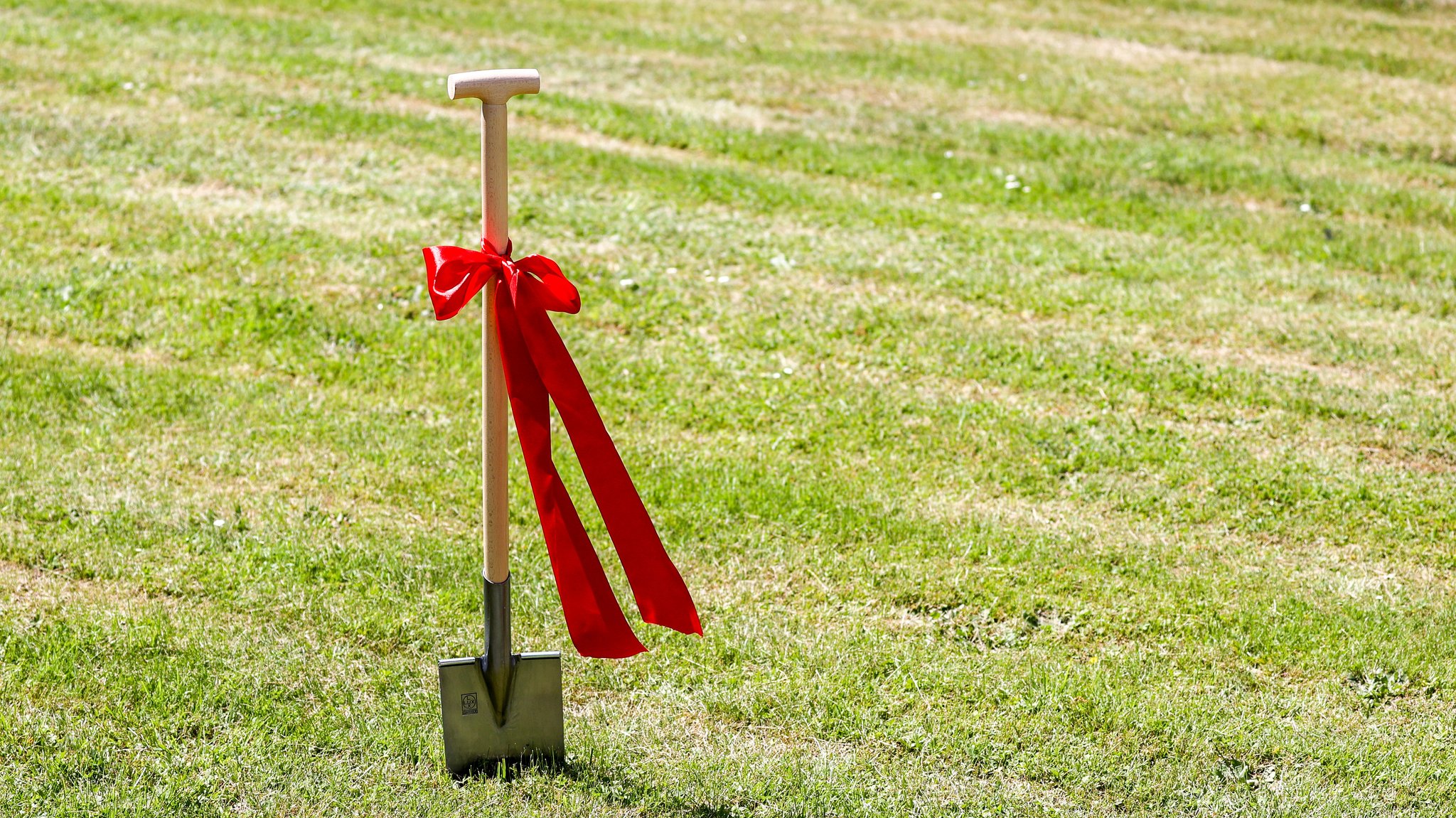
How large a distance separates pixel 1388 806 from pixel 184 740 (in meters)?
3.33

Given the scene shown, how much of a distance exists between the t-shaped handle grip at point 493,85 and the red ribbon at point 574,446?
0.38 metres

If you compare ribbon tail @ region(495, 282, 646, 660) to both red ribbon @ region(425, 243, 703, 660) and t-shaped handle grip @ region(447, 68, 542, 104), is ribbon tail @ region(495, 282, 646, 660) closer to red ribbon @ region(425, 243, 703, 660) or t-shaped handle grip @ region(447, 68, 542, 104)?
red ribbon @ region(425, 243, 703, 660)

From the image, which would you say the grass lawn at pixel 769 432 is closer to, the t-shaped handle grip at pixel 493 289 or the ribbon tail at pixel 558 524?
the ribbon tail at pixel 558 524

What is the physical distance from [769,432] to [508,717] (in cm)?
235

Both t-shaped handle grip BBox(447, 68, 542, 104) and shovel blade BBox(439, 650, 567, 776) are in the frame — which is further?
shovel blade BBox(439, 650, 567, 776)

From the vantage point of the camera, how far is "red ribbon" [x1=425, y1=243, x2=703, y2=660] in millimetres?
3422

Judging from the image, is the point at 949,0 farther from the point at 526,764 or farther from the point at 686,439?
the point at 526,764

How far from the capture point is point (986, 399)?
6.21 m

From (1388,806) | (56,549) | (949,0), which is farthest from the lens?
(949,0)

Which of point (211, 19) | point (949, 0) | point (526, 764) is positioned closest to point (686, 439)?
point (526, 764)

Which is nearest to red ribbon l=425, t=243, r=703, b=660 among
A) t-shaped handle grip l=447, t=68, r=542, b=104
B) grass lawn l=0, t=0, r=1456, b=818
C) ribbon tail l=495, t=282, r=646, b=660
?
ribbon tail l=495, t=282, r=646, b=660

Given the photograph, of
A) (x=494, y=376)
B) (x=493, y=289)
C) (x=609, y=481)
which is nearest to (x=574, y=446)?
(x=609, y=481)

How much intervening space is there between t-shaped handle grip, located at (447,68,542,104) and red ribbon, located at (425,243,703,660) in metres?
0.38

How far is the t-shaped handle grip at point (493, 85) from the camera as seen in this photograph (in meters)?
3.26
